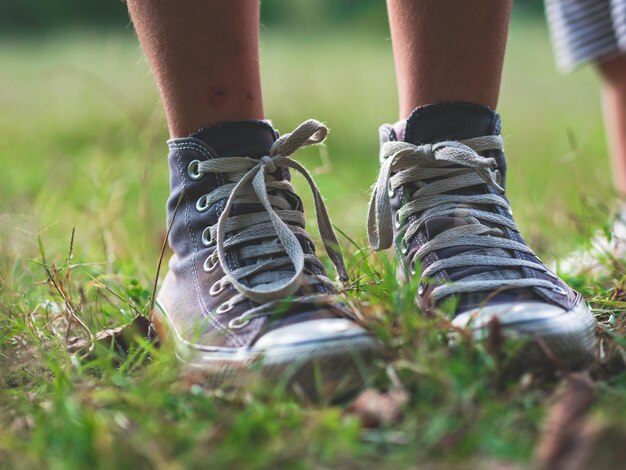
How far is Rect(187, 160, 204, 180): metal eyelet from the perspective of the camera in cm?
142

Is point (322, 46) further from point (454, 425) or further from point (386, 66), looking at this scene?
point (454, 425)

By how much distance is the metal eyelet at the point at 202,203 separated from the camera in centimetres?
142

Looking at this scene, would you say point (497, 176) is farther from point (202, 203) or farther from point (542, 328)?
point (202, 203)

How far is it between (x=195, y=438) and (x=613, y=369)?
0.62 metres

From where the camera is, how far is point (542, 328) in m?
1.17

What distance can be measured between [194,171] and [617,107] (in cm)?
174

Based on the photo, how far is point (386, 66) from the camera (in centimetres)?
973

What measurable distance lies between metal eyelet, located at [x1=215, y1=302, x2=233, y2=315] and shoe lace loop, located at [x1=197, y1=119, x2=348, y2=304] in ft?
0.09

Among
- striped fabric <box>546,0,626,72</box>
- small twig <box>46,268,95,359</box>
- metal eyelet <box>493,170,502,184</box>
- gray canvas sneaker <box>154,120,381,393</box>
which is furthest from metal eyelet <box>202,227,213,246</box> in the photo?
striped fabric <box>546,0,626,72</box>

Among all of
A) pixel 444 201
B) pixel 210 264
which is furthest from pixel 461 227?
pixel 210 264

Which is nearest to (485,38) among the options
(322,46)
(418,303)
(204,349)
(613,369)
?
(418,303)

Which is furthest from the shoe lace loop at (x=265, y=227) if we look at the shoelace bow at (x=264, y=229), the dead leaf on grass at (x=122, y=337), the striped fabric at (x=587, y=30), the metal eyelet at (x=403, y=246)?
the striped fabric at (x=587, y=30)

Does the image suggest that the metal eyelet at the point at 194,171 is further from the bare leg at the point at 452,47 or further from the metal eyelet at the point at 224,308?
the bare leg at the point at 452,47

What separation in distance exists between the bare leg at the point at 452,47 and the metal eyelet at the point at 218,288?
1.55 ft
